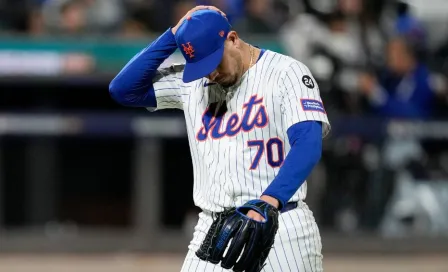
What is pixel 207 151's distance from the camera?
12.5 ft

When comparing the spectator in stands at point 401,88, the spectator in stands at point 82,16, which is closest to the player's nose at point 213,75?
the spectator in stands at point 401,88

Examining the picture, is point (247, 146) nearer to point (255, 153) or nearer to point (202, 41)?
point (255, 153)

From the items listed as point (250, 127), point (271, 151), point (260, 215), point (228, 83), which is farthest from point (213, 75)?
point (260, 215)

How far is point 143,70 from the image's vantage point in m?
4.05

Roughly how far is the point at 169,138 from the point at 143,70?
3.87 m

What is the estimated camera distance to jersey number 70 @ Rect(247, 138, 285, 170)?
371cm

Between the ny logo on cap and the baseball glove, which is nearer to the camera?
the baseball glove

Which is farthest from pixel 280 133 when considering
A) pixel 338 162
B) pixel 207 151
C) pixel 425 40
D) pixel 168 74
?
pixel 425 40

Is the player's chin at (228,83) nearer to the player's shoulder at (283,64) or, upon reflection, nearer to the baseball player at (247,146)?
the baseball player at (247,146)

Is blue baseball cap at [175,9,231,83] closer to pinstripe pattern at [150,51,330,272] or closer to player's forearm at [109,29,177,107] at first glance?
pinstripe pattern at [150,51,330,272]

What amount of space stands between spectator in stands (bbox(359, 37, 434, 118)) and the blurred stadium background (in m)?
0.01

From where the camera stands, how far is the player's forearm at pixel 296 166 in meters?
A: 3.44

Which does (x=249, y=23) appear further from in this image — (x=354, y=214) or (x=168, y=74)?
(x=168, y=74)

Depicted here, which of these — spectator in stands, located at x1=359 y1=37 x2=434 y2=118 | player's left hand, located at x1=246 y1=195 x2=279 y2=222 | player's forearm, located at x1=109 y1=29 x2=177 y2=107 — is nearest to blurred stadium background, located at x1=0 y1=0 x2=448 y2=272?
spectator in stands, located at x1=359 y1=37 x2=434 y2=118
